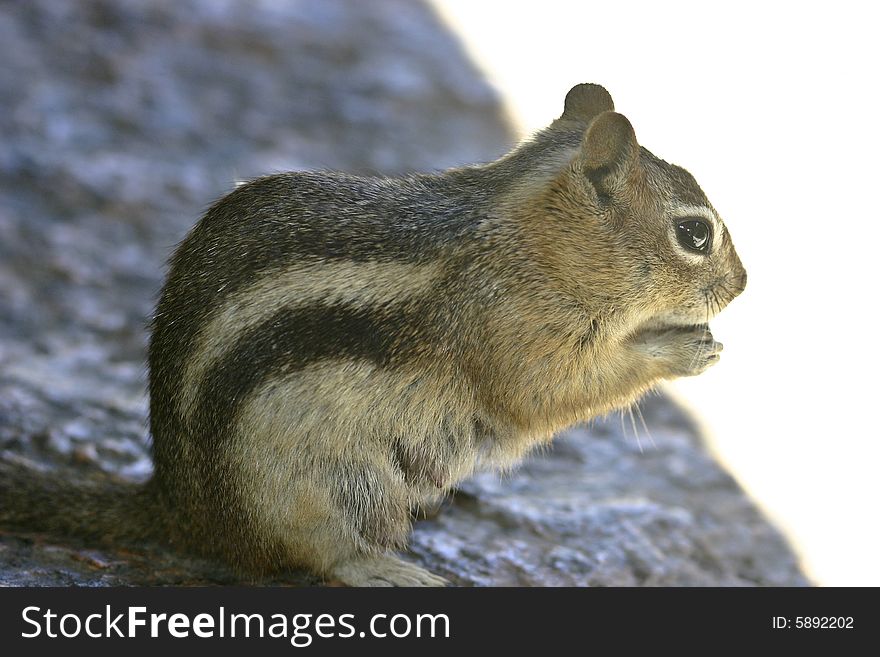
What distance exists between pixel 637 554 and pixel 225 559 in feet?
4.80

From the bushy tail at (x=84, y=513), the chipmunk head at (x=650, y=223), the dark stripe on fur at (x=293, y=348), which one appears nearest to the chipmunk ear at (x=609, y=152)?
the chipmunk head at (x=650, y=223)

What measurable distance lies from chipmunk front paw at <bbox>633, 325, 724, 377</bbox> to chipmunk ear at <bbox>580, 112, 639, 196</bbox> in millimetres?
515

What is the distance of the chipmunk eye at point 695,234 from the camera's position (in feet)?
11.4

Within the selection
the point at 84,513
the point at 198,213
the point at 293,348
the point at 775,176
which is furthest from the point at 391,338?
the point at 775,176

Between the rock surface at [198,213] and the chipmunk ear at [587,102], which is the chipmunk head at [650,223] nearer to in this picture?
the chipmunk ear at [587,102]

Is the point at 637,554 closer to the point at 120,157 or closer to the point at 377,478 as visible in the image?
the point at 377,478

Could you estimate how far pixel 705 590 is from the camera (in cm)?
346

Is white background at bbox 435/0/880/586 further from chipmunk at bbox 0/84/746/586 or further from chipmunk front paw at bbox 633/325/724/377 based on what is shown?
chipmunk at bbox 0/84/746/586

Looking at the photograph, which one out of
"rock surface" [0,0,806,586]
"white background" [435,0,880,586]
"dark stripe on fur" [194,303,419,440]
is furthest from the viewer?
"white background" [435,0,880,586]

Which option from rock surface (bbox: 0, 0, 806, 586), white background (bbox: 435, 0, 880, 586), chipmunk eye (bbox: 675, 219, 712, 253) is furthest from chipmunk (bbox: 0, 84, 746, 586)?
white background (bbox: 435, 0, 880, 586)

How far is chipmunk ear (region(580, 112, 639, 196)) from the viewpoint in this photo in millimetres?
3268

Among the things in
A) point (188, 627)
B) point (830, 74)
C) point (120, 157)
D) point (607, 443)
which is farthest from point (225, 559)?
point (830, 74)

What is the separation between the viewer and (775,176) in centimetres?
718

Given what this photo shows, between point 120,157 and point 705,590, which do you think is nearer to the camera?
point 705,590
